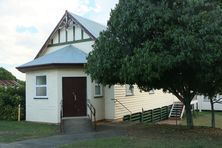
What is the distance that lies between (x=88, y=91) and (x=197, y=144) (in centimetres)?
945

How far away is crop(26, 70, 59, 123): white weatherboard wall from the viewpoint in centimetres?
1959

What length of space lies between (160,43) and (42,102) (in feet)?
33.5

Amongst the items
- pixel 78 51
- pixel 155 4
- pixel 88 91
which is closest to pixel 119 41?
pixel 155 4

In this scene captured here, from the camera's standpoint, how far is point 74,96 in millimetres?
19562

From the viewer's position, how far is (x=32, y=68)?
20484mm

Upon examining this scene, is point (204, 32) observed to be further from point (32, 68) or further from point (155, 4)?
point (32, 68)

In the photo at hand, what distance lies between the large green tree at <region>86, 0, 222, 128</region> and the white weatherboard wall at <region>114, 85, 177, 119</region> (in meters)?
6.94

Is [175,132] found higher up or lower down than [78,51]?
lower down

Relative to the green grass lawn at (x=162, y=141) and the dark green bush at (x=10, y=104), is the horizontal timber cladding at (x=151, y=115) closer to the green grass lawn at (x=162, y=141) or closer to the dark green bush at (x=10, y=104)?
the dark green bush at (x=10, y=104)

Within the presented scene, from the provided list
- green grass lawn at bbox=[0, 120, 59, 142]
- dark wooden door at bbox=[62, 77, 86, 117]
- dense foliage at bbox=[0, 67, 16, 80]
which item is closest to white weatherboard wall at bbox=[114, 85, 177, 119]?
dark wooden door at bbox=[62, 77, 86, 117]

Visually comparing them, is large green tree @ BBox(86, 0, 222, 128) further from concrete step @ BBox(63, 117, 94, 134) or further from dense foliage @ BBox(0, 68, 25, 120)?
dense foliage @ BBox(0, 68, 25, 120)

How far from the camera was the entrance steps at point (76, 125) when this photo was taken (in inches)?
642

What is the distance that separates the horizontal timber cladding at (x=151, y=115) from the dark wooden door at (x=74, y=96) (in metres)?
3.54

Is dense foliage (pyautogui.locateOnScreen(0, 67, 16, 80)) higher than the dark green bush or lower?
higher
